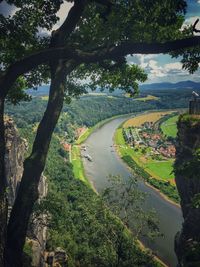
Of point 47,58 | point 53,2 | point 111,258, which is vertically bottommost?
point 111,258

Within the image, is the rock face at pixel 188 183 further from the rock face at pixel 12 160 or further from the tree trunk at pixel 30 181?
the rock face at pixel 12 160

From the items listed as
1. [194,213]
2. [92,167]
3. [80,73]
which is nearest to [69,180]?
[92,167]

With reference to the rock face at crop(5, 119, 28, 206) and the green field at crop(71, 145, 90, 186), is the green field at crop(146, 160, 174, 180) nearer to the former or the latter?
the green field at crop(71, 145, 90, 186)

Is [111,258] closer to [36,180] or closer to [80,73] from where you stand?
[80,73]

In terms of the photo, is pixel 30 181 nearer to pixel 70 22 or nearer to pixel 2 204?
pixel 2 204

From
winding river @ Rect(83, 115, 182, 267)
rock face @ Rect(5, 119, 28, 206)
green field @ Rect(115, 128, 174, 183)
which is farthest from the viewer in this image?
green field @ Rect(115, 128, 174, 183)

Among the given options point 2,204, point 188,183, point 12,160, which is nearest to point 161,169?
point 12,160

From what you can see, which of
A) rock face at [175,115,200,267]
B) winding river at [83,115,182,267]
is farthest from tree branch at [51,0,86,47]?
winding river at [83,115,182,267]
